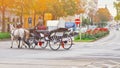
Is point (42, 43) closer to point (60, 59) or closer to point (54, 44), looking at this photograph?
point (54, 44)

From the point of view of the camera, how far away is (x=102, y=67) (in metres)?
16.2

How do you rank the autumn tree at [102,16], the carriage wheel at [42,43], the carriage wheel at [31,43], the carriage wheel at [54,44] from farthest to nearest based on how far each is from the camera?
the autumn tree at [102,16] → the carriage wheel at [31,43] → the carriage wheel at [42,43] → the carriage wheel at [54,44]

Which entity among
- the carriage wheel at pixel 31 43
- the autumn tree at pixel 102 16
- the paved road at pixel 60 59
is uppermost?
the autumn tree at pixel 102 16

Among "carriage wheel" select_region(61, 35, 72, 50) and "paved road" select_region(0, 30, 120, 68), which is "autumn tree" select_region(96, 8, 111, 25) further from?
"paved road" select_region(0, 30, 120, 68)

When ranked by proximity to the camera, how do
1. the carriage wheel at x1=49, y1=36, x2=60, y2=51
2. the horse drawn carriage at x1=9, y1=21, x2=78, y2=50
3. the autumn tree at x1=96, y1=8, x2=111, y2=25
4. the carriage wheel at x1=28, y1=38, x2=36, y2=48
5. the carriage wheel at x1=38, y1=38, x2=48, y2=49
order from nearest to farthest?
the carriage wheel at x1=49, y1=36, x2=60, y2=51, the horse drawn carriage at x1=9, y1=21, x2=78, y2=50, the carriage wheel at x1=38, y1=38, x2=48, y2=49, the carriage wheel at x1=28, y1=38, x2=36, y2=48, the autumn tree at x1=96, y1=8, x2=111, y2=25

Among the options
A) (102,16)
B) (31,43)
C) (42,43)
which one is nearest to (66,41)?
(42,43)

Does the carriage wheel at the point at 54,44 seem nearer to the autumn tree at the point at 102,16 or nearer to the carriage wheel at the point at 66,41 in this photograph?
the carriage wheel at the point at 66,41

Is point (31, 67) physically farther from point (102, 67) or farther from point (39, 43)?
point (39, 43)

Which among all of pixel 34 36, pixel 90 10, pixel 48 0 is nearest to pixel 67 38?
pixel 34 36

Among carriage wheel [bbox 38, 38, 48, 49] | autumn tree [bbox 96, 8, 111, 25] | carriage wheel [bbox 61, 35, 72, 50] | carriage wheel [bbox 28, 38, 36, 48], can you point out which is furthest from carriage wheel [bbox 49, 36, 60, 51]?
autumn tree [bbox 96, 8, 111, 25]

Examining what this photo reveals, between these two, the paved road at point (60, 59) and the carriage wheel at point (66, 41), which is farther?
Answer: the carriage wheel at point (66, 41)

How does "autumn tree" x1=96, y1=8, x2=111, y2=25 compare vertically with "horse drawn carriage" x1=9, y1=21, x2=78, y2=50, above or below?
above

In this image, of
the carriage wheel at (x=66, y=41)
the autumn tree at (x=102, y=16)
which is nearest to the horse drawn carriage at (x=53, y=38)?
the carriage wheel at (x=66, y=41)

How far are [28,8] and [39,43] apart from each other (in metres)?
40.2
